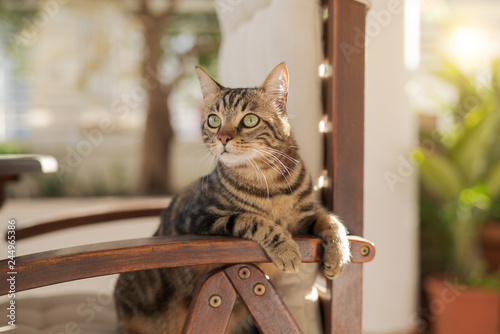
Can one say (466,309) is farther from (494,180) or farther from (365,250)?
(365,250)

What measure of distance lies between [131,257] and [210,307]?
0.53 feet

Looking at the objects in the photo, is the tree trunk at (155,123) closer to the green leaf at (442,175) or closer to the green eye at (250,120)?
the green leaf at (442,175)

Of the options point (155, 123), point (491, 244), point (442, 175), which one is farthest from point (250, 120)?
point (155, 123)

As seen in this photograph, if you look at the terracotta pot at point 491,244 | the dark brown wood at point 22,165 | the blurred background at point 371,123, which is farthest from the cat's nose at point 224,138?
the terracotta pot at point 491,244

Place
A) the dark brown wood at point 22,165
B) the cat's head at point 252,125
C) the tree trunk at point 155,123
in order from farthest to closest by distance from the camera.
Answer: the tree trunk at point 155,123 < the dark brown wood at point 22,165 < the cat's head at point 252,125

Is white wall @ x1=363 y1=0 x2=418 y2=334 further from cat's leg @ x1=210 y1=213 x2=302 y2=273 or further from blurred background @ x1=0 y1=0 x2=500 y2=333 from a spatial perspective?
cat's leg @ x1=210 y1=213 x2=302 y2=273

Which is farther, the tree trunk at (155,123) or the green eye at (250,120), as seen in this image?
the tree trunk at (155,123)

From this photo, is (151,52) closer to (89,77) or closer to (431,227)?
(89,77)

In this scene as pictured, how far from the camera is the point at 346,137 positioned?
0.87 meters

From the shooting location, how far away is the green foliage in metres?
2.09

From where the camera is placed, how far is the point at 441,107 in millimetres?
2371

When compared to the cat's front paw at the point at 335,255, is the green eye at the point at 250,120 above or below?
above

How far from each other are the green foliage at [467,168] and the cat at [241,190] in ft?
4.47

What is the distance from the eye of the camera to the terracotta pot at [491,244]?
2.32 metres
